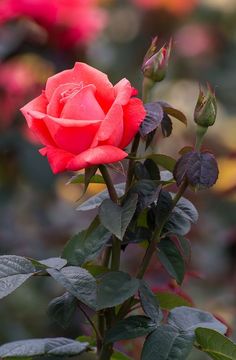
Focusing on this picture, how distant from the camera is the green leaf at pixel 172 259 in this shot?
0.91m

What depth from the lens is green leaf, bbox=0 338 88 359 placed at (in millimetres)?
897

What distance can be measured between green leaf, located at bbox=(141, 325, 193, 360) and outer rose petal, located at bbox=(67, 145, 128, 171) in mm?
167

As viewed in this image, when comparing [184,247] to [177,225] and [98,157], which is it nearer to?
[177,225]

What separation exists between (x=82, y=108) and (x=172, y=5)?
238 cm

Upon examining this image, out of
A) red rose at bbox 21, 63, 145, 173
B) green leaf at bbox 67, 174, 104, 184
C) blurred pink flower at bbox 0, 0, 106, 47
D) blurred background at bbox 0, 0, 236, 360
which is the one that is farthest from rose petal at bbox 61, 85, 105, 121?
blurred pink flower at bbox 0, 0, 106, 47

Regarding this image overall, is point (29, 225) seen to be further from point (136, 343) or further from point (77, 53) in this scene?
point (136, 343)

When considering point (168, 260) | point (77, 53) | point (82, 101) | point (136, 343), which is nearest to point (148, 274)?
point (136, 343)

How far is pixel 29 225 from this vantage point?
247 centimetres

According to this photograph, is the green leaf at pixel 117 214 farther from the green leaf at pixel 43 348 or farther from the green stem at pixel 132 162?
the green leaf at pixel 43 348

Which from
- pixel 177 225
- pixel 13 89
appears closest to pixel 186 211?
pixel 177 225

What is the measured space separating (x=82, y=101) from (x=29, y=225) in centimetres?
167

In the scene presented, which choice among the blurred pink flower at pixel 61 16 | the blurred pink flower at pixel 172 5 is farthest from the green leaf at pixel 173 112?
the blurred pink flower at pixel 172 5

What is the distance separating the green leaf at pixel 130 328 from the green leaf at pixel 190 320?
0.10ft

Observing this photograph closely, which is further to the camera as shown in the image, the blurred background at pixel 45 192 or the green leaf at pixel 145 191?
the blurred background at pixel 45 192
